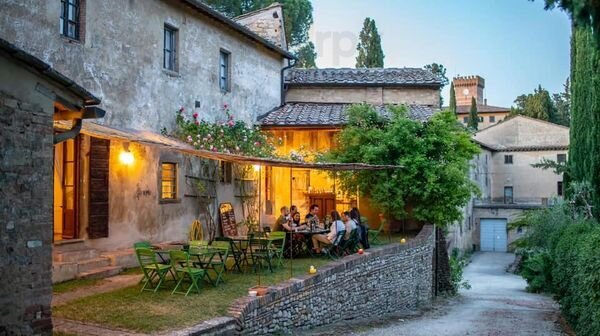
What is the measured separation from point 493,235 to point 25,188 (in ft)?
123

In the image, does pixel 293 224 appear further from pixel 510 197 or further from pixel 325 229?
pixel 510 197

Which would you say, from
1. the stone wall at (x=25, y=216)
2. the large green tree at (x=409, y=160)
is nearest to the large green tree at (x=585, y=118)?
the large green tree at (x=409, y=160)

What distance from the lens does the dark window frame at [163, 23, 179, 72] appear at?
1288 centimetres

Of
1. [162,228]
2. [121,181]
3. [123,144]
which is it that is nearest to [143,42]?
[123,144]

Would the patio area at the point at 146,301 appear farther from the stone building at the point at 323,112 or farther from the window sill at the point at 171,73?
the stone building at the point at 323,112

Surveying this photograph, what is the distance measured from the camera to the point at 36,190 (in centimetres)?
568

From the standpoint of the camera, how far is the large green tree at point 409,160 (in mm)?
15930

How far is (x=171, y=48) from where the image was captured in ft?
42.9

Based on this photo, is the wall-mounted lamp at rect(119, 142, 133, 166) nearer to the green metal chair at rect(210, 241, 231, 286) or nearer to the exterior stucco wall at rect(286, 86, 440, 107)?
the green metal chair at rect(210, 241, 231, 286)

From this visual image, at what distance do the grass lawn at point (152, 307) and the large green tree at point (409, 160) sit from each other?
7.54 metres

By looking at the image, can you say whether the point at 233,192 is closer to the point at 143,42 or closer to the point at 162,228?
the point at 162,228

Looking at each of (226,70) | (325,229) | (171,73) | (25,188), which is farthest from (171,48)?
(25,188)

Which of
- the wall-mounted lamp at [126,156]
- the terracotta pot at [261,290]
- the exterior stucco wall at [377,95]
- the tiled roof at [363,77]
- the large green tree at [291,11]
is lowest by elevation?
the terracotta pot at [261,290]

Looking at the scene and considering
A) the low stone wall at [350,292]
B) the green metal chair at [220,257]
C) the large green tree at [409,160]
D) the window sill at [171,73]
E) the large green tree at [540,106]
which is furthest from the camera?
the large green tree at [540,106]
